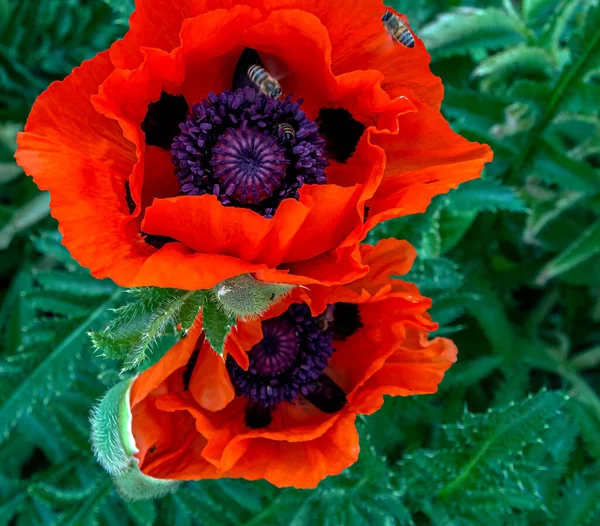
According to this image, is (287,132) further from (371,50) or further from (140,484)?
(140,484)

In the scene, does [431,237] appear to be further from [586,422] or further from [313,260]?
[586,422]

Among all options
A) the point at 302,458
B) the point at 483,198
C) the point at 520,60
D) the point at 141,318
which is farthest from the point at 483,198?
the point at 141,318

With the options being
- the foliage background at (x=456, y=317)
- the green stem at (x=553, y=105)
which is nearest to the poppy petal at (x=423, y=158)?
the foliage background at (x=456, y=317)

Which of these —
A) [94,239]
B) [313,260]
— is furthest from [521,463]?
[94,239]

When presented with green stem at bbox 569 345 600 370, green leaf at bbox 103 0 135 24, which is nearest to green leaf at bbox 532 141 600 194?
green stem at bbox 569 345 600 370

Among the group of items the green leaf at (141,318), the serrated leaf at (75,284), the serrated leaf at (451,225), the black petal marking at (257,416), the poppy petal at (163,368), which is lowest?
the serrated leaf at (451,225)

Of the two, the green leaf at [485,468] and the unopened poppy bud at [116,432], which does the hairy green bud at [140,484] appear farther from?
the green leaf at [485,468]
